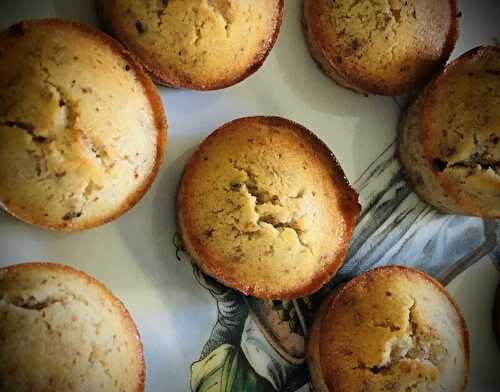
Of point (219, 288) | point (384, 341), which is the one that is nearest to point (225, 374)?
point (219, 288)

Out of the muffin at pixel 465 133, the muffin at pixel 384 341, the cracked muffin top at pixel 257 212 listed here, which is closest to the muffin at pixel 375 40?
the muffin at pixel 465 133

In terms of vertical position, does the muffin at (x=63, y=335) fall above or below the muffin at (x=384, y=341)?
below

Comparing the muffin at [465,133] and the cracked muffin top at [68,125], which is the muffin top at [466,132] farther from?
the cracked muffin top at [68,125]

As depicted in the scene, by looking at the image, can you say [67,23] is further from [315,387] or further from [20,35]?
[315,387]

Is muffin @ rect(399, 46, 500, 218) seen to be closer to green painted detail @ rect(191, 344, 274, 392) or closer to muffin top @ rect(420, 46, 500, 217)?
muffin top @ rect(420, 46, 500, 217)

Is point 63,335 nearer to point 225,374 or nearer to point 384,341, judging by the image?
point 225,374
